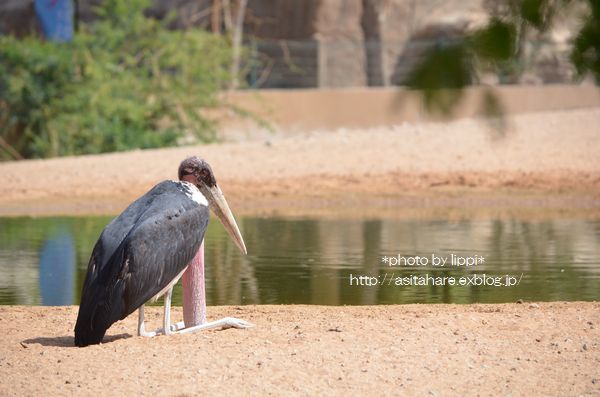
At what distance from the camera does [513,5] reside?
178 inches

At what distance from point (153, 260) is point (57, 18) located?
49.9ft

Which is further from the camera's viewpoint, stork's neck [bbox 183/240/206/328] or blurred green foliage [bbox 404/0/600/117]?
stork's neck [bbox 183/240/206/328]

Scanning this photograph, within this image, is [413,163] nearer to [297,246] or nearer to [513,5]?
[297,246]

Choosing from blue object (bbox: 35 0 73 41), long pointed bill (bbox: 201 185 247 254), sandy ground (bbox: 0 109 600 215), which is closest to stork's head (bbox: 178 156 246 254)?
long pointed bill (bbox: 201 185 247 254)

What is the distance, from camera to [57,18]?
21375 mm

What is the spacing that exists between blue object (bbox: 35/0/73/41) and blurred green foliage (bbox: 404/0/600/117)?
17.1 metres

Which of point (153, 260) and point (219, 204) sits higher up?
point (219, 204)

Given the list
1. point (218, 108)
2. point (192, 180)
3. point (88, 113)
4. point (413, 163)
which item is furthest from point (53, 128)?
point (192, 180)

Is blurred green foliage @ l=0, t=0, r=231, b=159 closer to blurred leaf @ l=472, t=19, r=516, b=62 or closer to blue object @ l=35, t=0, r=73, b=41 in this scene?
blue object @ l=35, t=0, r=73, b=41

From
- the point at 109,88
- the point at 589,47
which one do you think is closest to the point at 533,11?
the point at 589,47

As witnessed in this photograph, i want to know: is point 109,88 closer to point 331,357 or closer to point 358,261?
point 358,261

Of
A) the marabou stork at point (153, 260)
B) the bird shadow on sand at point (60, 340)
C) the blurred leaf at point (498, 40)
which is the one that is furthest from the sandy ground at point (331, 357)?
the blurred leaf at point (498, 40)

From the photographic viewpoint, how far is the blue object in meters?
21.2

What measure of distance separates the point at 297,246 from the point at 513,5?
7.55 meters
